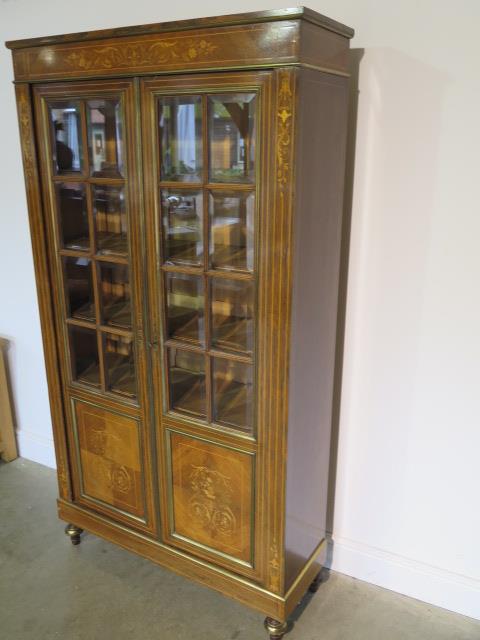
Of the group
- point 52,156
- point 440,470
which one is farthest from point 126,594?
point 52,156

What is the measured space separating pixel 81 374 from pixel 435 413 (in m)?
1.23

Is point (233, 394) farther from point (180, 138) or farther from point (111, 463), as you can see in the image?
point (180, 138)

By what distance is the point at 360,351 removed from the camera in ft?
6.23

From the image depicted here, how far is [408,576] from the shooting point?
1.99 metres

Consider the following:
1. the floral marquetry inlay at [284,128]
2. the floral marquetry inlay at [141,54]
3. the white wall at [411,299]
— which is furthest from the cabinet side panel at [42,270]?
the floral marquetry inlay at [284,128]

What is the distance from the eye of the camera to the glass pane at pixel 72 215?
6.00 feet

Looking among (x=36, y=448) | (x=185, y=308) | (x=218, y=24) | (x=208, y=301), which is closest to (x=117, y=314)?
(x=185, y=308)

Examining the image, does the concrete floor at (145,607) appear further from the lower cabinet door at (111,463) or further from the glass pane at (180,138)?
the glass pane at (180,138)

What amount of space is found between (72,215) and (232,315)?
66 centimetres

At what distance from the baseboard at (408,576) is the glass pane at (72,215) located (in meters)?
1.44

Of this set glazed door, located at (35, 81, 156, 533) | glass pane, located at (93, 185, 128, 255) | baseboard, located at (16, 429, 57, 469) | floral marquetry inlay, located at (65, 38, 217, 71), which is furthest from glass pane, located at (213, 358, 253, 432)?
baseboard, located at (16, 429, 57, 469)

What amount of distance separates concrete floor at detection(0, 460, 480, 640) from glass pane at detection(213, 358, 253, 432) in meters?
0.74

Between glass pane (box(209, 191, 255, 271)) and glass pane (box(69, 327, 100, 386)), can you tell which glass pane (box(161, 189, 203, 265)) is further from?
glass pane (box(69, 327, 100, 386))

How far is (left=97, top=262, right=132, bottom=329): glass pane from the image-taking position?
1866 millimetres
